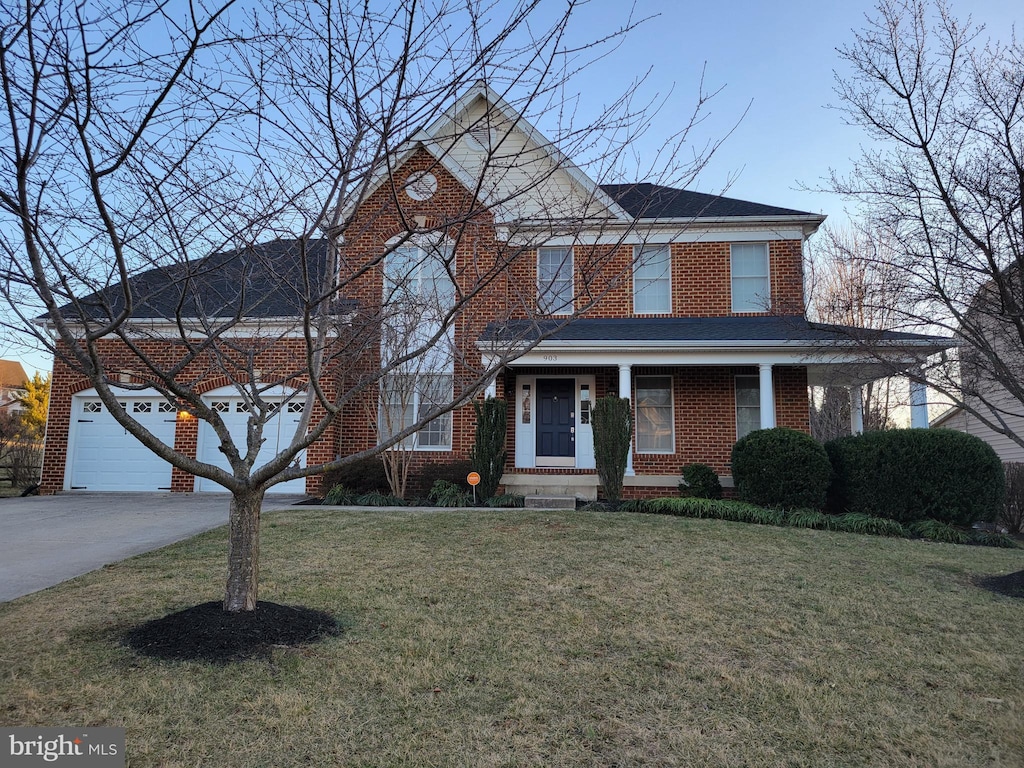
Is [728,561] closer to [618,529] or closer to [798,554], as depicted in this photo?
[798,554]

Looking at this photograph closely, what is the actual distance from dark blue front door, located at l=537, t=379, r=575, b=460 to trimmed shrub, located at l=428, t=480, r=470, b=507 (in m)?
2.35

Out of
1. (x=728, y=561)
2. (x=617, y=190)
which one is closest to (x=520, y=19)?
(x=617, y=190)

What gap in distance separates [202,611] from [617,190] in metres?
4.35

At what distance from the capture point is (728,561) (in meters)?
7.04

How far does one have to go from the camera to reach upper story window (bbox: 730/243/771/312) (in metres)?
13.7

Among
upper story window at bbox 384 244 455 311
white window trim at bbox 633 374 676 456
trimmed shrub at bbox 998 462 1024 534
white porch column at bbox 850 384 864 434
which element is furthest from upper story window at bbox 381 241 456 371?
trimmed shrub at bbox 998 462 1024 534

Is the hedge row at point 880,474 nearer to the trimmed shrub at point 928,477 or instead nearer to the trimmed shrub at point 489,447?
the trimmed shrub at point 928,477

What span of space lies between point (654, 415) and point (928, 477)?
16.9 ft

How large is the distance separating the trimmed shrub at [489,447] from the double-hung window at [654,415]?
3410 millimetres

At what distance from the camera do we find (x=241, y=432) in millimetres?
13484

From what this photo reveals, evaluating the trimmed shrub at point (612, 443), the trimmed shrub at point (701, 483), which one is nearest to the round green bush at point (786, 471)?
the trimmed shrub at point (701, 483)

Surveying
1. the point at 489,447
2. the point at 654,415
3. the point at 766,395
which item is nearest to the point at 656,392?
the point at 654,415

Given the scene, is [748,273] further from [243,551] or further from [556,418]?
[243,551]

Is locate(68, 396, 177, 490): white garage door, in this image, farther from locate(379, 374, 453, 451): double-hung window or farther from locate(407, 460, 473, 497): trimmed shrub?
locate(407, 460, 473, 497): trimmed shrub
